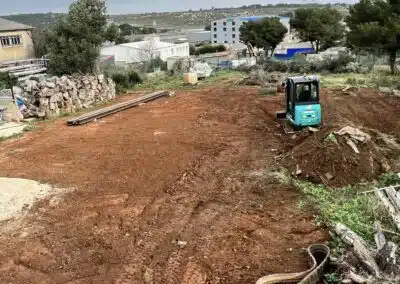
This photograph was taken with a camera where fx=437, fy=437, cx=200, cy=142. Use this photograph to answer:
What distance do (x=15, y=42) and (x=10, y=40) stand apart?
0.89m

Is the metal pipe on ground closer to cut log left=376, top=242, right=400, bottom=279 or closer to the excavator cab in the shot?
the excavator cab

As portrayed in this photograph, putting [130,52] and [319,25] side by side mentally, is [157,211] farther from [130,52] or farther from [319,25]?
[130,52]

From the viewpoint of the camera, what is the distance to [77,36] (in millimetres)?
27109

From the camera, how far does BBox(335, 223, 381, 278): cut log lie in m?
6.56

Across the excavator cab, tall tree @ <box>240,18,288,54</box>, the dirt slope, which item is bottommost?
the dirt slope

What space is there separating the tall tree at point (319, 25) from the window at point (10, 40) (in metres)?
30.7

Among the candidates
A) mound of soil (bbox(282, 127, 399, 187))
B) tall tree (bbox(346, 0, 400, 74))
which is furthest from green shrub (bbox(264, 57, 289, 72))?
mound of soil (bbox(282, 127, 399, 187))

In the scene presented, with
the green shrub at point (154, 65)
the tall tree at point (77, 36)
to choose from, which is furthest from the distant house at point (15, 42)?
the tall tree at point (77, 36)

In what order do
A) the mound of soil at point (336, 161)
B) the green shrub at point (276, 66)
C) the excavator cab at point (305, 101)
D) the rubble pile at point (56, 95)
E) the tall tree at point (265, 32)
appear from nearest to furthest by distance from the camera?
the mound of soil at point (336, 161) → the excavator cab at point (305, 101) → the rubble pile at point (56, 95) → the green shrub at point (276, 66) → the tall tree at point (265, 32)

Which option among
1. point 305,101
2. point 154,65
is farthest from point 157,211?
point 154,65

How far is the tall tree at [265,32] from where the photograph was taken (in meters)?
49.9

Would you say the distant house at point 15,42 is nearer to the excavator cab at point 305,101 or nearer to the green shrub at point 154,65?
the green shrub at point 154,65

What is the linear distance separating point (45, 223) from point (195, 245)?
367 cm

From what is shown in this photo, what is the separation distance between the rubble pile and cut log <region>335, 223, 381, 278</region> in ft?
56.7
